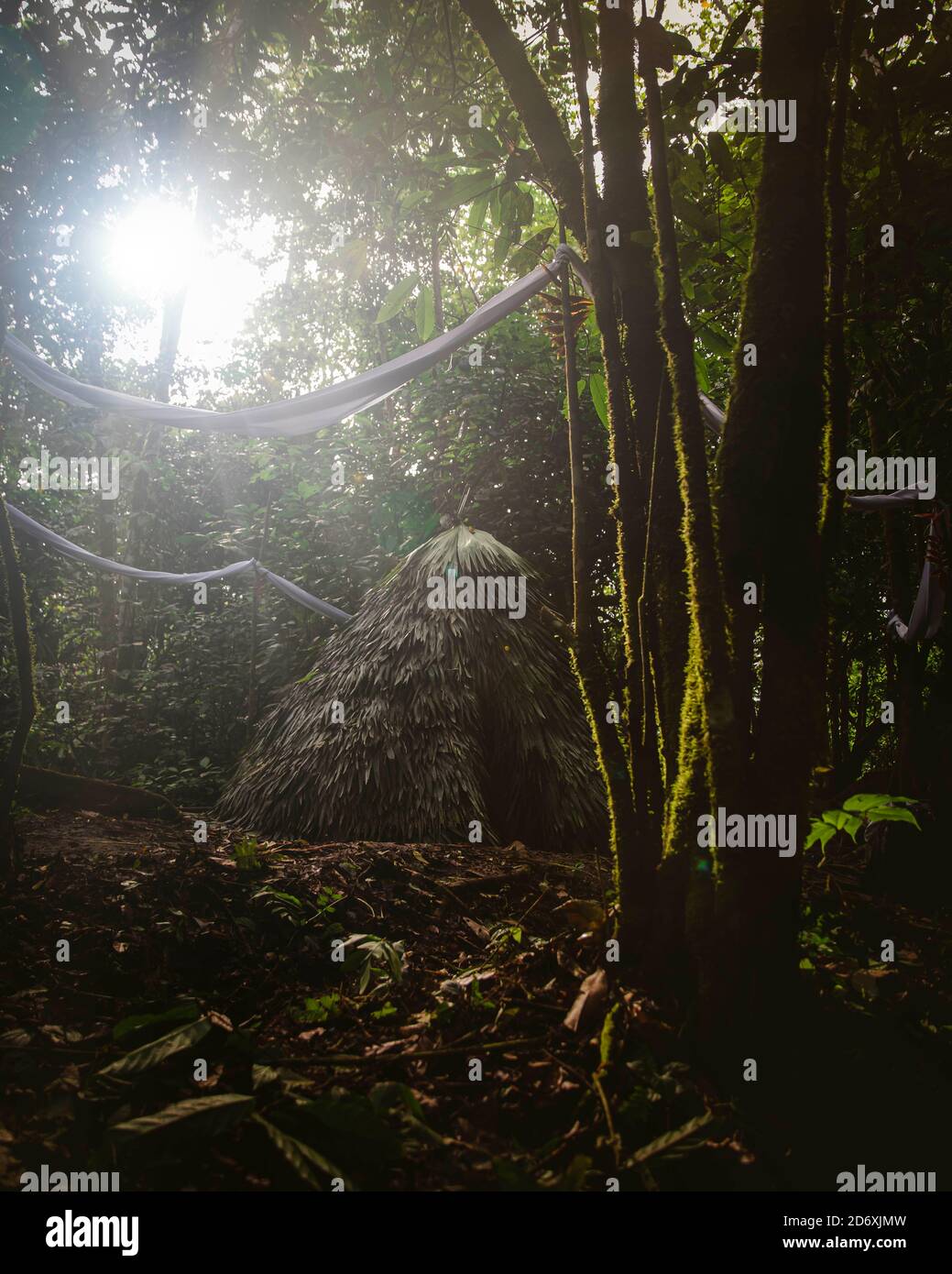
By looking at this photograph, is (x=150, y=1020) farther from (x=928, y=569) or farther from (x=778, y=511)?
(x=928, y=569)

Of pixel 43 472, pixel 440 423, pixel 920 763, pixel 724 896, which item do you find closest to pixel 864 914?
pixel 724 896

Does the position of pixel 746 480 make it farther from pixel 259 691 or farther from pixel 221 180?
pixel 259 691

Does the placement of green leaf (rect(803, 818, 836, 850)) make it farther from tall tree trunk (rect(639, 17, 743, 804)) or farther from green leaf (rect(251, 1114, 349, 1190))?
green leaf (rect(251, 1114, 349, 1190))

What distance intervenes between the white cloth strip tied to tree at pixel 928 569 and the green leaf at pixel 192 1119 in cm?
356

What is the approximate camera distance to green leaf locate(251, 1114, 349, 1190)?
114 cm

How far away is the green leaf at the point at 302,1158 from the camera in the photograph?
44.8 inches

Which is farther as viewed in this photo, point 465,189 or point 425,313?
point 425,313

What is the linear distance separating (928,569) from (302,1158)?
148 inches

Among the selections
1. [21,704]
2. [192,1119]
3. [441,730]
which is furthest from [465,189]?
[192,1119]

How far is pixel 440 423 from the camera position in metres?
6.83

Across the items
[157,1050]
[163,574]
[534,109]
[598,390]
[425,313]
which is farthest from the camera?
[163,574]

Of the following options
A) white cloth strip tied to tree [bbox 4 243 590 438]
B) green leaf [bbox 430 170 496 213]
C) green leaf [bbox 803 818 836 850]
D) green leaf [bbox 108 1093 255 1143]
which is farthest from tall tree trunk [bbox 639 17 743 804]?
white cloth strip tied to tree [bbox 4 243 590 438]

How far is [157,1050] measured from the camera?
4.67 feet
